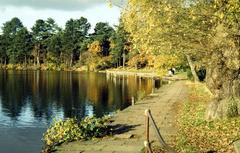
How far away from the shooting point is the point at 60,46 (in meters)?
145

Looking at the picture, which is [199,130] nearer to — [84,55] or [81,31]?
[84,55]

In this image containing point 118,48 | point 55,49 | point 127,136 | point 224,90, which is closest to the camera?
point 127,136

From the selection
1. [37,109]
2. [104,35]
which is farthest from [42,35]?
[37,109]

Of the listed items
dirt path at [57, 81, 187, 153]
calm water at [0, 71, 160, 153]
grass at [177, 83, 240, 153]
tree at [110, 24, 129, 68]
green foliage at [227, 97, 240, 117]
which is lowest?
calm water at [0, 71, 160, 153]

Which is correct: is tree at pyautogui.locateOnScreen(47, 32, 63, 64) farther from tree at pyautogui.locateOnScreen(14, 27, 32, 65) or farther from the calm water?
the calm water

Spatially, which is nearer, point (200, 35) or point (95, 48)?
point (200, 35)

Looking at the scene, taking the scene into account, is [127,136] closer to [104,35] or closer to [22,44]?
[104,35]

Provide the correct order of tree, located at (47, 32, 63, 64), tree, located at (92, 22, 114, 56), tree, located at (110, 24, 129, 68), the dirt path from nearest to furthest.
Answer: the dirt path < tree, located at (110, 24, 129, 68) < tree, located at (92, 22, 114, 56) < tree, located at (47, 32, 63, 64)

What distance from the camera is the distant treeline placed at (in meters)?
134

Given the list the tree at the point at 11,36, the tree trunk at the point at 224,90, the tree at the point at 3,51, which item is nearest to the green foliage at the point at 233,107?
the tree trunk at the point at 224,90

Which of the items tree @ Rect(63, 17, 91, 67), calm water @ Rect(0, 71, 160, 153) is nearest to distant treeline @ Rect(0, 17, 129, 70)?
tree @ Rect(63, 17, 91, 67)

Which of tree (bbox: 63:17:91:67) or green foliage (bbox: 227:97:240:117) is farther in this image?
tree (bbox: 63:17:91:67)

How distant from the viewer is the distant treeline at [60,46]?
134 metres

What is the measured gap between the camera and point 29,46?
14850 cm
